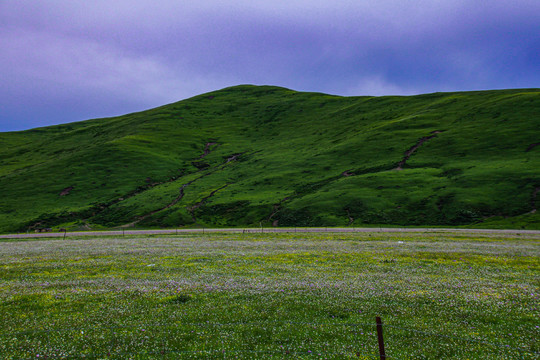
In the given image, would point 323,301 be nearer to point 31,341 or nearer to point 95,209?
point 31,341

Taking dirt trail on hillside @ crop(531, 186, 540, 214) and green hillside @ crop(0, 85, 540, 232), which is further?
green hillside @ crop(0, 85, 540, 232)

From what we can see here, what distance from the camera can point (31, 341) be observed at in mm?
11203

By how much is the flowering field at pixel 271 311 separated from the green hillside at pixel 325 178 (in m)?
67.6

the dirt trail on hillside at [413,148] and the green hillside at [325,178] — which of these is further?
the dirt trail on hillside at [413,148]

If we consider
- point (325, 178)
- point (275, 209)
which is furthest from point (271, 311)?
point (325, 178)

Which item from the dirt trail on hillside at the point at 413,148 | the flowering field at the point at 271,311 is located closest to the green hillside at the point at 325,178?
the dirt trail on hillside at the point at 413,148

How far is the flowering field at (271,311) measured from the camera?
10.6 meters

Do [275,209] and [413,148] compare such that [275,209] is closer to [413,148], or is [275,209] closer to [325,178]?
[325,178]

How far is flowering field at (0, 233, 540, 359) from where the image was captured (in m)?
10.6

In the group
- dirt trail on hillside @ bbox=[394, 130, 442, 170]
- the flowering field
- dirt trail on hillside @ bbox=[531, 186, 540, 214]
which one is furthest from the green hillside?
the flowering field

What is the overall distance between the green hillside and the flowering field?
6761cm

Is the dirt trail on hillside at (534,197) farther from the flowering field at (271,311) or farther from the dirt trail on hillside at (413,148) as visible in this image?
the flowering field at (271,311)

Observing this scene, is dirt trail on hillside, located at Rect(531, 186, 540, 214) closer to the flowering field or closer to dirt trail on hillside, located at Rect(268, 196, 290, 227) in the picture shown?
dirt trail on hillside, located at Rect(268, 196, 290, 227)

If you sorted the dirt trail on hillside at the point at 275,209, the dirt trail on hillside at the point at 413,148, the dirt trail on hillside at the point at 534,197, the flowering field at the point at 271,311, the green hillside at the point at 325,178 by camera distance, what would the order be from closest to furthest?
the flowering field at the point at 271,311 < the dirt trail on hillside at the point at 534,197 < the green hillside at the point at 325,178 < the dirt trail on hillside at the point at 275,209 < the dirt trail on hillside at the point at 413,148
